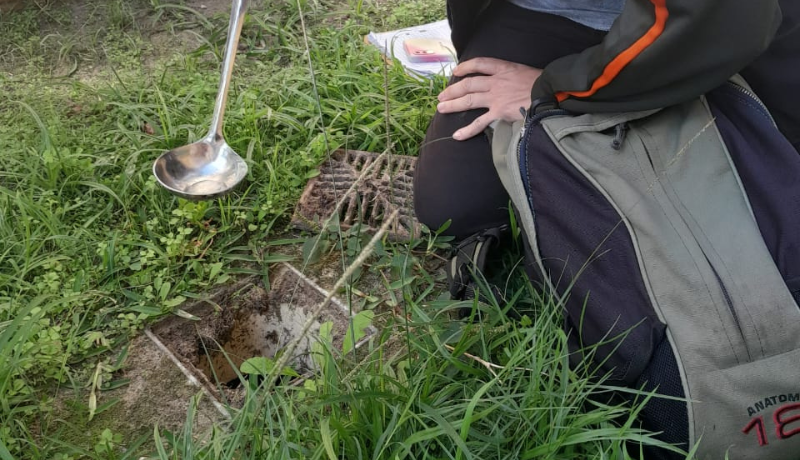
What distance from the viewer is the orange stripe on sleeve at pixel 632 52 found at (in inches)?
48.2

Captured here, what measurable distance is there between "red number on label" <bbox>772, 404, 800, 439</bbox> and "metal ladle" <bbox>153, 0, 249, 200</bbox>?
54.6 inches

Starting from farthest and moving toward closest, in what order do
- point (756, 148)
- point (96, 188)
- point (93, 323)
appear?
point (96, 188) < point (93, 323) < point (756, 148)

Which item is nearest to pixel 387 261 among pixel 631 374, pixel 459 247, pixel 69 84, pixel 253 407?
pixel 459 247

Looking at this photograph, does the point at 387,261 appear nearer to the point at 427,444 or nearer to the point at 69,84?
the point at 427,444

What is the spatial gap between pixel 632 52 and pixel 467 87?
0.56 metres

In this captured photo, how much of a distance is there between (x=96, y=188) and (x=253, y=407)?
3.12ft

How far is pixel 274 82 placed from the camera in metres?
2.31

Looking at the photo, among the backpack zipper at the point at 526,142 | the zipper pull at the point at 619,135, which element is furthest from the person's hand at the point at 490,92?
the zipper pull at the point at 619,135

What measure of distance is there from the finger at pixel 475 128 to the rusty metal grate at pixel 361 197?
212 mm

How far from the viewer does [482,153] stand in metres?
1.75

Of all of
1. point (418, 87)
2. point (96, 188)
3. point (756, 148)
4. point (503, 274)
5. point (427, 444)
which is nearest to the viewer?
point (427, 444)

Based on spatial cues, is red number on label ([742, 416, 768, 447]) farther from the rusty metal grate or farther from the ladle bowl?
the ladle bowl

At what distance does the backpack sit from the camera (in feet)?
3.73

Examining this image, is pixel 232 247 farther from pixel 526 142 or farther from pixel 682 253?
pixel 682 253
